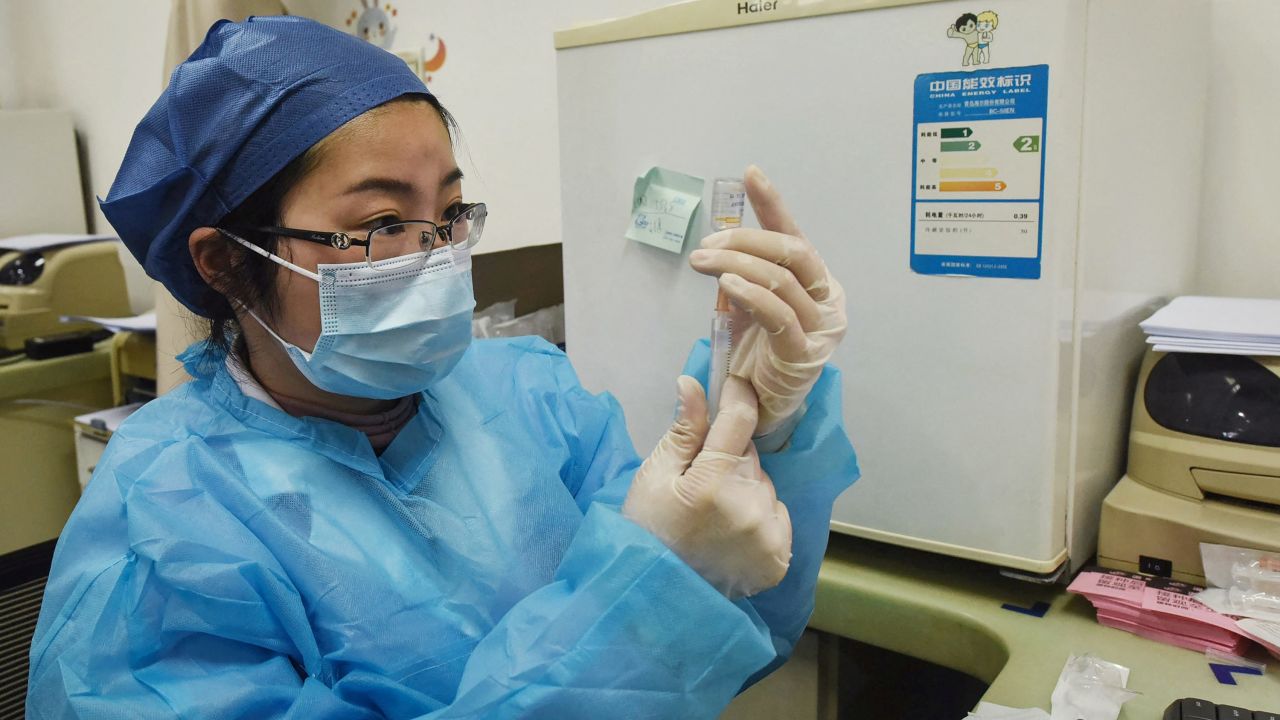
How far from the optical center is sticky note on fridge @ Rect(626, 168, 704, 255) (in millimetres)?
1208

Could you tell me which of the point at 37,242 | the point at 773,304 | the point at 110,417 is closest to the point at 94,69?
the point at 37,242

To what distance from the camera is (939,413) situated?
42.2 inches

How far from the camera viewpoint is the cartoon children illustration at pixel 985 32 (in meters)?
0.95

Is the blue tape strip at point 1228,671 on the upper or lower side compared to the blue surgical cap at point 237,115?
lower

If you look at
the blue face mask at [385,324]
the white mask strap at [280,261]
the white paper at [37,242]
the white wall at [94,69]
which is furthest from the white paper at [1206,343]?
the white wall at [94,69]

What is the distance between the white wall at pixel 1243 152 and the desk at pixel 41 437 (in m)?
2.63

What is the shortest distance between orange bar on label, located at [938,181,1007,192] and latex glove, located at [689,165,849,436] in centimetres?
29

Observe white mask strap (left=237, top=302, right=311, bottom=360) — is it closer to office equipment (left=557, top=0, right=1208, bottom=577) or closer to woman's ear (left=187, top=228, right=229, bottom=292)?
woman's ear (left=187, top=228, right=229, bottom=292)

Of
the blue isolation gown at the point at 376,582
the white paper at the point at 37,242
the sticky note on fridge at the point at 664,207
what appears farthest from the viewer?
the white paper at the point at 37,242

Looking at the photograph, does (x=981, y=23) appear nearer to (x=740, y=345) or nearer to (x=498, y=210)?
(x=740, y=345)

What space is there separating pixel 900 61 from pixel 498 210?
4.22 feet

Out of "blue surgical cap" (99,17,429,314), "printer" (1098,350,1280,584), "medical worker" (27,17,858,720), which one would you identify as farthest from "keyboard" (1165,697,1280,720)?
"blue surgical cap" (99,17,429,314)

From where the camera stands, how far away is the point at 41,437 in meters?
2.45

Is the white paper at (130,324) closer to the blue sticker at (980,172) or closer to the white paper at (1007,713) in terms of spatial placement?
the blue sticker at (980,172)
